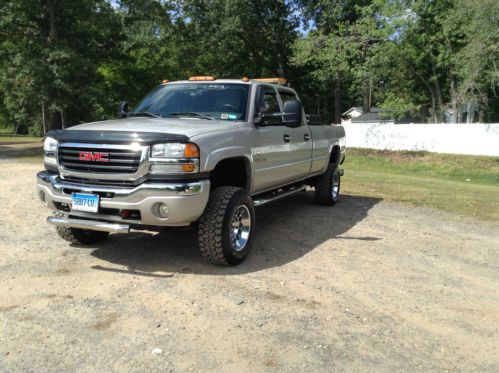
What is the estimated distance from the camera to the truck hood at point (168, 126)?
457cm

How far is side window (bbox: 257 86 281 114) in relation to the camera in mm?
5930

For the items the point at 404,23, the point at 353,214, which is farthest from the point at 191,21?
the point at 353,214


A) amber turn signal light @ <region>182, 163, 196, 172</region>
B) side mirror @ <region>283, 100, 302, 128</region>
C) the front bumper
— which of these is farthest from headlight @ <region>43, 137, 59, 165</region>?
side mirror @ <region>283, 100, 302, 128</region>

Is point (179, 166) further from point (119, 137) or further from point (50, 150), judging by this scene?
point (50, 150)

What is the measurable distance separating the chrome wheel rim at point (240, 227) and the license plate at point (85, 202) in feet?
4.63

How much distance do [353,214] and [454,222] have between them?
167cm

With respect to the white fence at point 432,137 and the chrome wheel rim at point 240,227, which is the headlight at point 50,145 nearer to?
the chrome wheel rim at point 240,227

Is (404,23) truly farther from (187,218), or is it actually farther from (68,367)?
(68,367)

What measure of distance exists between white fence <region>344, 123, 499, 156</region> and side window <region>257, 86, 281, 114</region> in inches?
777

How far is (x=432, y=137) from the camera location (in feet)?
81.5

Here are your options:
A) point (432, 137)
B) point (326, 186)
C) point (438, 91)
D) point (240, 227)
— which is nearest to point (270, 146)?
point (240, 227)

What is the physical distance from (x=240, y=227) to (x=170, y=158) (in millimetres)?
1301

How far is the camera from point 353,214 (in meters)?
8.13

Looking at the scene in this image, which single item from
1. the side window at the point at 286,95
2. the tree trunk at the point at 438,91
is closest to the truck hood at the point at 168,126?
the side window at the point at 286,95
